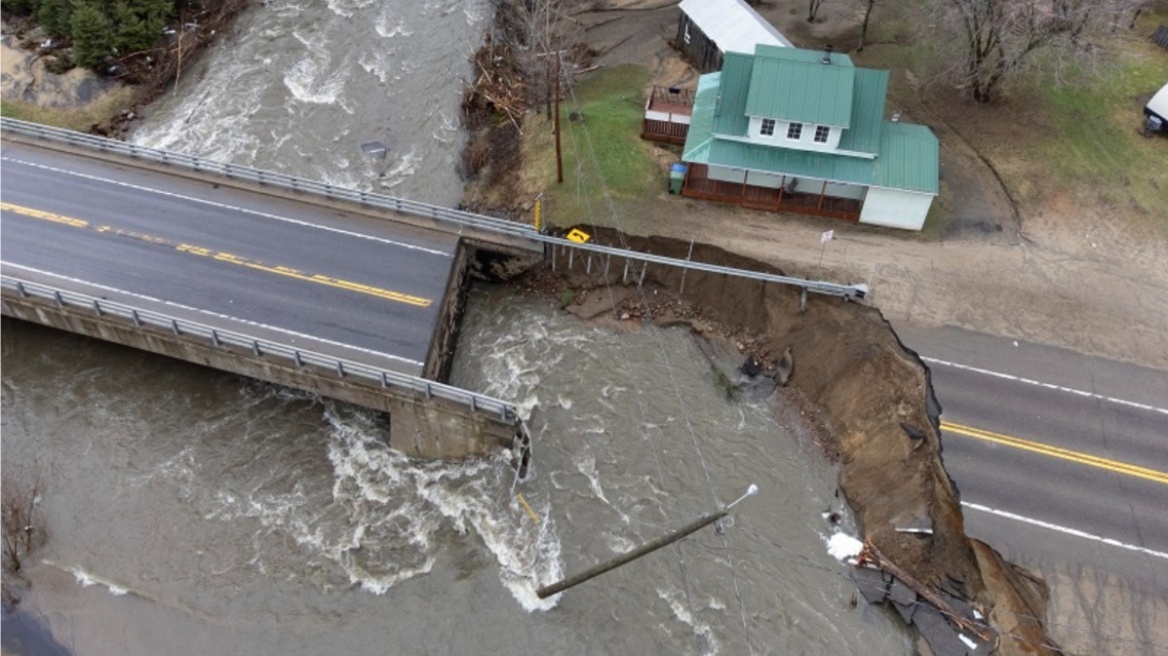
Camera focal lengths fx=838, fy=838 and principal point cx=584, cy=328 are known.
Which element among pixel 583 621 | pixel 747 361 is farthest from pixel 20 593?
pixel 747 361

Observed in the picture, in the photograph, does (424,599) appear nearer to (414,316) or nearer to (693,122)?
(414,316)

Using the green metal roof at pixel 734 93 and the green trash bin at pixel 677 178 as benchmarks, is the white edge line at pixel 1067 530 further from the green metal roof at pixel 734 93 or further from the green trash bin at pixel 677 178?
the green metal roof at pixel 734 93

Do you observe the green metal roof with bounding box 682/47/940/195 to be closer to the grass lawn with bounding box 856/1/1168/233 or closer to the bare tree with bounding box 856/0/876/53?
the grass lawn with bounding box 856/1/1168/233

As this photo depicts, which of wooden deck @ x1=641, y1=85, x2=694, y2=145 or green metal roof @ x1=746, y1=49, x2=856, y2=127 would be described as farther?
wooden deck @ x1=641, y1=85, x2=694, y2=145

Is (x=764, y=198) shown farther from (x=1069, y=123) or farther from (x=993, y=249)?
(x=1069, y=123)

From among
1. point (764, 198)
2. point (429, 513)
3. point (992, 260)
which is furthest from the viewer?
point (764, 198)

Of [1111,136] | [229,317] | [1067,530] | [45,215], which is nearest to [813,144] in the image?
[1111,136]

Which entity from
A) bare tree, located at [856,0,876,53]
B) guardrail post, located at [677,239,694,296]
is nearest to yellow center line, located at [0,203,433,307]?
guardrail post, located at [677,239,694,296]
